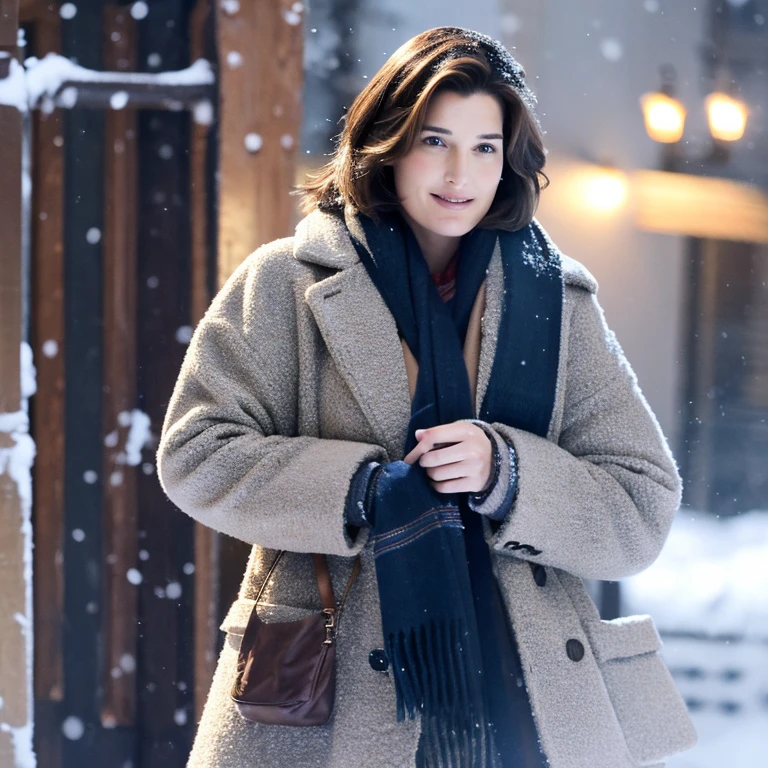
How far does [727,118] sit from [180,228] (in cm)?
140

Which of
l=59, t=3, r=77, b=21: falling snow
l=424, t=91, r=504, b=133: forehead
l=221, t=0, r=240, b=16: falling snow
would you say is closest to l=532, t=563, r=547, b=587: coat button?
l=424, t=91, r=504, b=133: forehead

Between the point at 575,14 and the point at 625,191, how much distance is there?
1.48 feet

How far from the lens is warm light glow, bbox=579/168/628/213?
2.38 meters

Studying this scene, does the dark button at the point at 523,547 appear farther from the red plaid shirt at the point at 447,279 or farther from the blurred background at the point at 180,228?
the blurred background at the point at 180,228

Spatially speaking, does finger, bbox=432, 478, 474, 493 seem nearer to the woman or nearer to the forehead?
the woman

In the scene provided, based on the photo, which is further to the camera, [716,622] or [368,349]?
[716,622]

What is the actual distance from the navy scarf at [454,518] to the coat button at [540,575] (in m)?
0.08

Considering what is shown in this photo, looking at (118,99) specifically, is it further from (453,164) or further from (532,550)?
(532,550)

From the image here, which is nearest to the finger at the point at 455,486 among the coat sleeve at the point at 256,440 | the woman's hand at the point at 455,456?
the woman's hand at the point at 455,456

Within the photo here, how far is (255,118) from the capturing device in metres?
2.32


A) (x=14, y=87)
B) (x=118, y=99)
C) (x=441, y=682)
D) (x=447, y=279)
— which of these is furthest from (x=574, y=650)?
(x=14, y=87)

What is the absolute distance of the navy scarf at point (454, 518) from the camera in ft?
4.40

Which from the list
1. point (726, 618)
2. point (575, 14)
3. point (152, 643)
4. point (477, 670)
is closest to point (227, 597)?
point (152, 643)

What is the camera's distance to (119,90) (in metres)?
2.30
